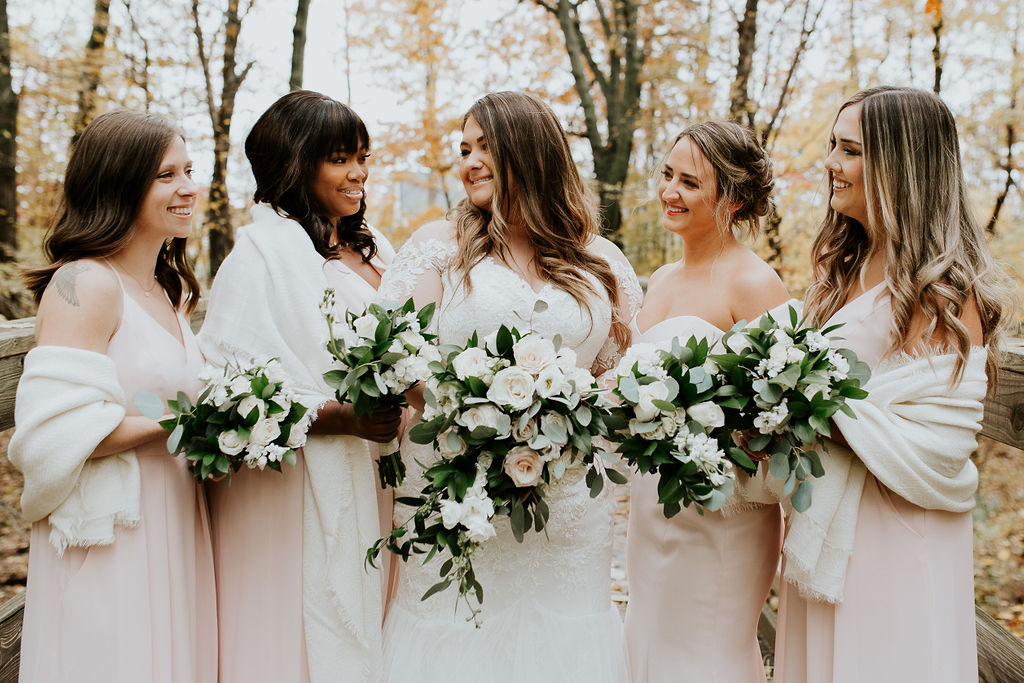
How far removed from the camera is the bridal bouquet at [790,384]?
2.37m

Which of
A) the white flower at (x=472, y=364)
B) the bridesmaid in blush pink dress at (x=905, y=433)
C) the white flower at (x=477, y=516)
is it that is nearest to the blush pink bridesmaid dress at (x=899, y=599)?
the bridesmaid in blush pink dress at (x=905, y=433)

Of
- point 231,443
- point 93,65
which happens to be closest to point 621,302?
point 231,443

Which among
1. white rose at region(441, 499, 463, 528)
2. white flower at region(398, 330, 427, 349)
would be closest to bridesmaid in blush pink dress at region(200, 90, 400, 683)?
white flower at region(398, 330, 427, 349)

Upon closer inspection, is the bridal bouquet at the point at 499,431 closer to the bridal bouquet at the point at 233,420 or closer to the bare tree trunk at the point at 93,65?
the bridal bouquet at the point at 233,420

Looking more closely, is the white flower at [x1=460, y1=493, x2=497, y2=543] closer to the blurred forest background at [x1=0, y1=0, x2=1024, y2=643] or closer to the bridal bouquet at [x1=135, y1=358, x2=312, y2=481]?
the bridal bouquet at [x1=135, y1=358, x2=312, y2=481]

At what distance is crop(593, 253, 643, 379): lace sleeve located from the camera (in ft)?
10.6

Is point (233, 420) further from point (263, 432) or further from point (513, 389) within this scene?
point (513, 389)

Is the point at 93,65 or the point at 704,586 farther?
the point at 93,65

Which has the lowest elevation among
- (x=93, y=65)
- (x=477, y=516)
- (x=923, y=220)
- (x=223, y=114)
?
(x=477, y=516)

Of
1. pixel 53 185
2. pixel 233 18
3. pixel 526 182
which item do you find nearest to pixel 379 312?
pixel 526 182

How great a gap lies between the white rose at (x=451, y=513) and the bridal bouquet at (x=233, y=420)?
0.65 m

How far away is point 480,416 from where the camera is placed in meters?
2.31

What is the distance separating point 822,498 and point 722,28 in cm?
904

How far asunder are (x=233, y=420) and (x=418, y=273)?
84cm
